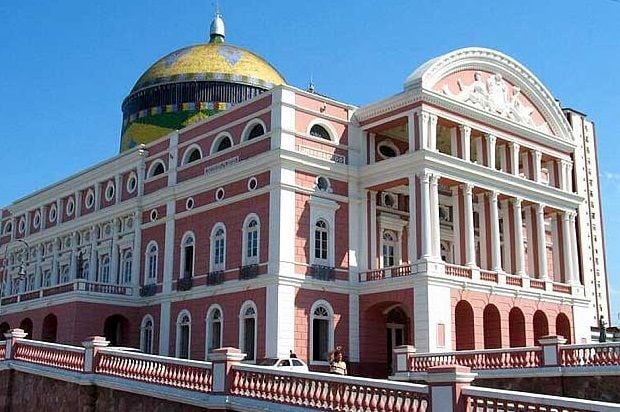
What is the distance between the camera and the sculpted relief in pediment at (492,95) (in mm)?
31984

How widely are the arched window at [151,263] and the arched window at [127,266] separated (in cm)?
138

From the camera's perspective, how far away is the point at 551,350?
21.5 metres

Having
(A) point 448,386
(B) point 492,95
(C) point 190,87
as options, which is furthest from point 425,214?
(C) point 190,87

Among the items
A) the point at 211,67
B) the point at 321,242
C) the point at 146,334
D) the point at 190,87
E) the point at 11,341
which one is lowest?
the point at 11,341

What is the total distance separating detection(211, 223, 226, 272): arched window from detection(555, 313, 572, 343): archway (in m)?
14.2

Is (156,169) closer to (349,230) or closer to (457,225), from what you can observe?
(349,230)

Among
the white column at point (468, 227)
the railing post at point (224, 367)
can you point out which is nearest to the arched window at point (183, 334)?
the white column at point (468, 227)

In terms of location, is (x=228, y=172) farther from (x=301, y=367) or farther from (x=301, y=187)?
(x=301, y=367)

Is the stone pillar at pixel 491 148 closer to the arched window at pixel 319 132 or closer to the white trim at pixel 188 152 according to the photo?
the arched window at pixel 319 132

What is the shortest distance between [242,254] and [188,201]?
484 centimetres

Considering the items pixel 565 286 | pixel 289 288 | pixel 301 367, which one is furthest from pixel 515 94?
pixel 301 367

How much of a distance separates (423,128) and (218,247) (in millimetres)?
9314

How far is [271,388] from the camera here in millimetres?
16000

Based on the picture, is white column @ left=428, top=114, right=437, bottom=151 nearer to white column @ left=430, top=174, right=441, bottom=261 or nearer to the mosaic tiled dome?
Answer: white column @ left=430, top=174, right=441, bottom=261
